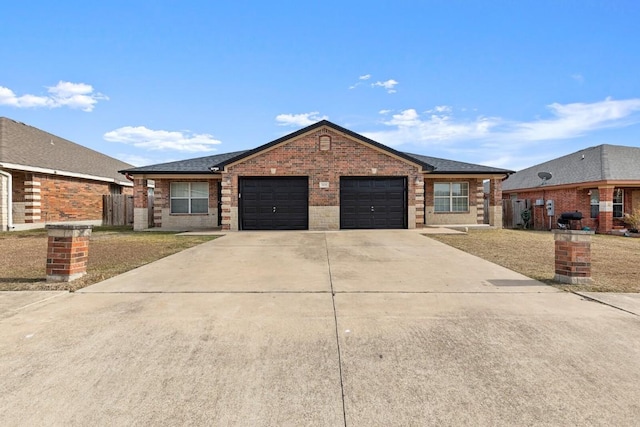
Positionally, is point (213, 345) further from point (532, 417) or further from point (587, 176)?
point (587, 176)

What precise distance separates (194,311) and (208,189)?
15.7m

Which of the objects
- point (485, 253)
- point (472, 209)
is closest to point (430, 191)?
point (472, 209)

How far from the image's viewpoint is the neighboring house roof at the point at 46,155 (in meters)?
17.8

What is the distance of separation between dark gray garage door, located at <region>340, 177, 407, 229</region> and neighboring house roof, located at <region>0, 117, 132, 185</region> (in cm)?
1614

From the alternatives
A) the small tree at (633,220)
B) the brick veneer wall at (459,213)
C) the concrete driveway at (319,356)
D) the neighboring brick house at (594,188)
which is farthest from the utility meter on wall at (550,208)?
the concrete driveway at (319,356)

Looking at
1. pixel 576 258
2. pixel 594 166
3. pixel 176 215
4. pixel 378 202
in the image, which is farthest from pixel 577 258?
pixel 176 215

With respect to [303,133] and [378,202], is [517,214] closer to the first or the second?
[378,202]

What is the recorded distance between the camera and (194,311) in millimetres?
4613

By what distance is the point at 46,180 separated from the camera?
751 inches

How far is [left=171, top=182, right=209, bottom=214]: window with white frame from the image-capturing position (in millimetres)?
19344

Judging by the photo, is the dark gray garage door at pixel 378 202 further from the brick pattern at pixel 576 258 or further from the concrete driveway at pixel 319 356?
the concrete driveway at pixel 319 356

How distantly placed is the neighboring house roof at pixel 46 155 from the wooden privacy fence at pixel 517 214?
87.0ft

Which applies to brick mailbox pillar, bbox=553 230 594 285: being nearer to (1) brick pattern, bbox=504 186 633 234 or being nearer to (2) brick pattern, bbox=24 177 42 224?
(1) brick pattern, bbox=504 186 633 234

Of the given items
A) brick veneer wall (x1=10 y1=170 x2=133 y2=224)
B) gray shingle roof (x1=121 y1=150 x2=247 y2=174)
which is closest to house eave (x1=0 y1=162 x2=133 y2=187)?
brick veneer wall (x1=10 y1=170 x2=133 y2=224)
